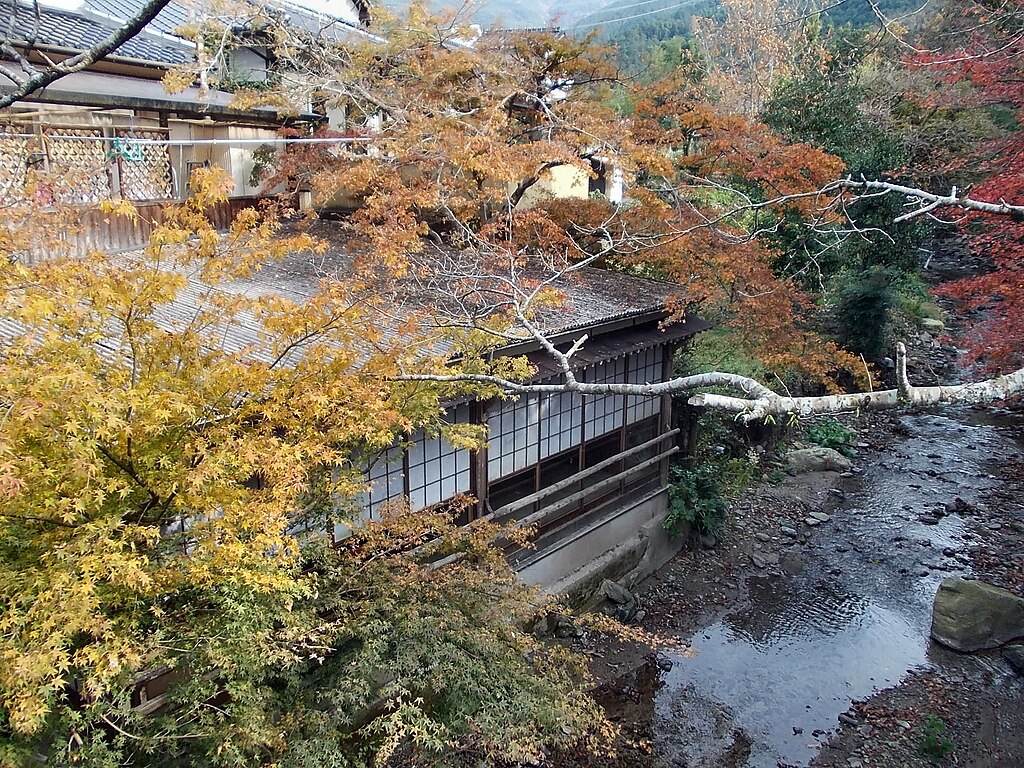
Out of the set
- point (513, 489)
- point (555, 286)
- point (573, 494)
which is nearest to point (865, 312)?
point (555, 286)

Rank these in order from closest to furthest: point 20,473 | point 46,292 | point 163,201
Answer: point 20,473 → point 46,292 → point 163,201

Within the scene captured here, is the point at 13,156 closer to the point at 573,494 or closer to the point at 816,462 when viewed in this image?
the point at 573,494

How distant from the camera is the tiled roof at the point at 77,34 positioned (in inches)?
438

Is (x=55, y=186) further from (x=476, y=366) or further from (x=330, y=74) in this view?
(x=330, y=74)

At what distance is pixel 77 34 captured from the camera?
12.2 meters

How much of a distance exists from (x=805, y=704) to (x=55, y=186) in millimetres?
11899

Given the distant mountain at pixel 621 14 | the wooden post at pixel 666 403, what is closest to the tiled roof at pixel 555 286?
the wooden post at pixel 666 403

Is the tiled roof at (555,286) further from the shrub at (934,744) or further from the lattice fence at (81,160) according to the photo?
the shrub at (934,744)

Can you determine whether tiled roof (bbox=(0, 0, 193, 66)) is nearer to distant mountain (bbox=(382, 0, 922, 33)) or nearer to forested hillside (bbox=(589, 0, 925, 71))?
distant mountain (bbox=(382, 0, 922, 33))

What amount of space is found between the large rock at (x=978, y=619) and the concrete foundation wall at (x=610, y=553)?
474 centimetres

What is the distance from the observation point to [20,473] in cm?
436

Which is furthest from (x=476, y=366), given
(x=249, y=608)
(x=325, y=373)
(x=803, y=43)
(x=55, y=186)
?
(x=803, y=43)

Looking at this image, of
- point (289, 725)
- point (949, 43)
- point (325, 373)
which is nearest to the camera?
point (289, 725)

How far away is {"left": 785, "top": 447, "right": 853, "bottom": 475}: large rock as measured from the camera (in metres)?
18.6
